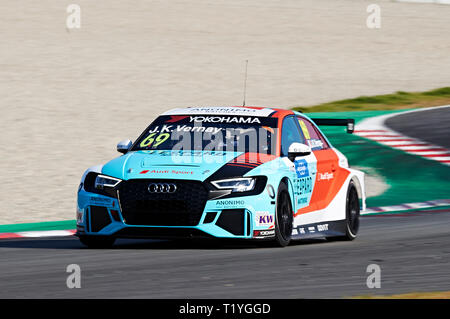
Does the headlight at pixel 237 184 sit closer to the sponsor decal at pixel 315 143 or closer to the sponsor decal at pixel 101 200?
the sponsor decal at pixel 101 200

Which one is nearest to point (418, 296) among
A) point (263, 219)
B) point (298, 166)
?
point (263, 219)

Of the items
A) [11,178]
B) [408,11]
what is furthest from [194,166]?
[408,11]

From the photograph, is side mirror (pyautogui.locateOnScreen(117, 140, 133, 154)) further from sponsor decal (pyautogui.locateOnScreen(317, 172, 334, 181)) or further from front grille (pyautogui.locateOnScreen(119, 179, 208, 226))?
sponsor decal (pyautogui.locateOnScreen(317, 172, 334, 181))

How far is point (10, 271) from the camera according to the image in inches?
319

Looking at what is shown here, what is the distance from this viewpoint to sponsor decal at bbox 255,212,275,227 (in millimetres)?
9126

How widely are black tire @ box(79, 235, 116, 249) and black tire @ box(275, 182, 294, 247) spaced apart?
1579mm

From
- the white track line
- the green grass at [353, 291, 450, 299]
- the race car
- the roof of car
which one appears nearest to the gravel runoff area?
the roof of car

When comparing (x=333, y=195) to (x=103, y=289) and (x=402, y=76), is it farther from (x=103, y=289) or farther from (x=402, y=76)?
(x=402, y=76)

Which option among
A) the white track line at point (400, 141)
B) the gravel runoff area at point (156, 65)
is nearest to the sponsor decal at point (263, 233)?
the gravel runoff area at point (156, 65)

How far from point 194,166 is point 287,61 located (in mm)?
27154

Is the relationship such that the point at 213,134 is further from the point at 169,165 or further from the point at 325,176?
the point at 325,176

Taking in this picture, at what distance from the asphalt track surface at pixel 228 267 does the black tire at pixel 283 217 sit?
6.3 inches

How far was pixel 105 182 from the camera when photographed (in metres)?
9.28

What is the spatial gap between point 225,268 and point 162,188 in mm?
Result: 1226
